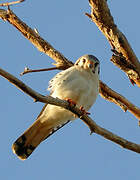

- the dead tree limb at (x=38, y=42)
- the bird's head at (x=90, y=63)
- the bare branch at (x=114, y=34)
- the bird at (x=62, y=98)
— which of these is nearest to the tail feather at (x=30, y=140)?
the bird at (x=62, y=98)

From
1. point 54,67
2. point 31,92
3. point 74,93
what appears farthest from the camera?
point 54,67

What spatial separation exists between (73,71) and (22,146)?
134 centimetres

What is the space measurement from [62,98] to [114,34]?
1.20m

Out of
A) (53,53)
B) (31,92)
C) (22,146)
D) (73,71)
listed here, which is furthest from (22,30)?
(31,92)

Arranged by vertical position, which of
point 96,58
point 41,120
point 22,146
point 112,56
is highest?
point 96,58

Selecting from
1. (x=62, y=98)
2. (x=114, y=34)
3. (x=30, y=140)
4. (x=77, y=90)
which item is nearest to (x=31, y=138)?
(x=30, y=140)

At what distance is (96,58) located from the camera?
643 centimetres

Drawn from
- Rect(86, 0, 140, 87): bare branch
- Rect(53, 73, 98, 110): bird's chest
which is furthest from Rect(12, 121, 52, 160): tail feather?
Rect(86, 0, 140, 87): bare branch

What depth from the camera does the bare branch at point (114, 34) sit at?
4672 millimetres

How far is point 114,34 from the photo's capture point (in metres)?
4.71

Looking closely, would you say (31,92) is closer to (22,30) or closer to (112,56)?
(112,56)

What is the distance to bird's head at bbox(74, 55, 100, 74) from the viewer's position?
5.95 metres

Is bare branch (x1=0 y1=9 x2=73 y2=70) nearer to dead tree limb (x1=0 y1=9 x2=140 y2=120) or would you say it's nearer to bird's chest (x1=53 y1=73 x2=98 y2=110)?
dead tree limb (x1=0 y1=9 x2=140 y2=120)

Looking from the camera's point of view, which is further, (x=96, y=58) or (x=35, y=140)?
(x=96, y=58)
